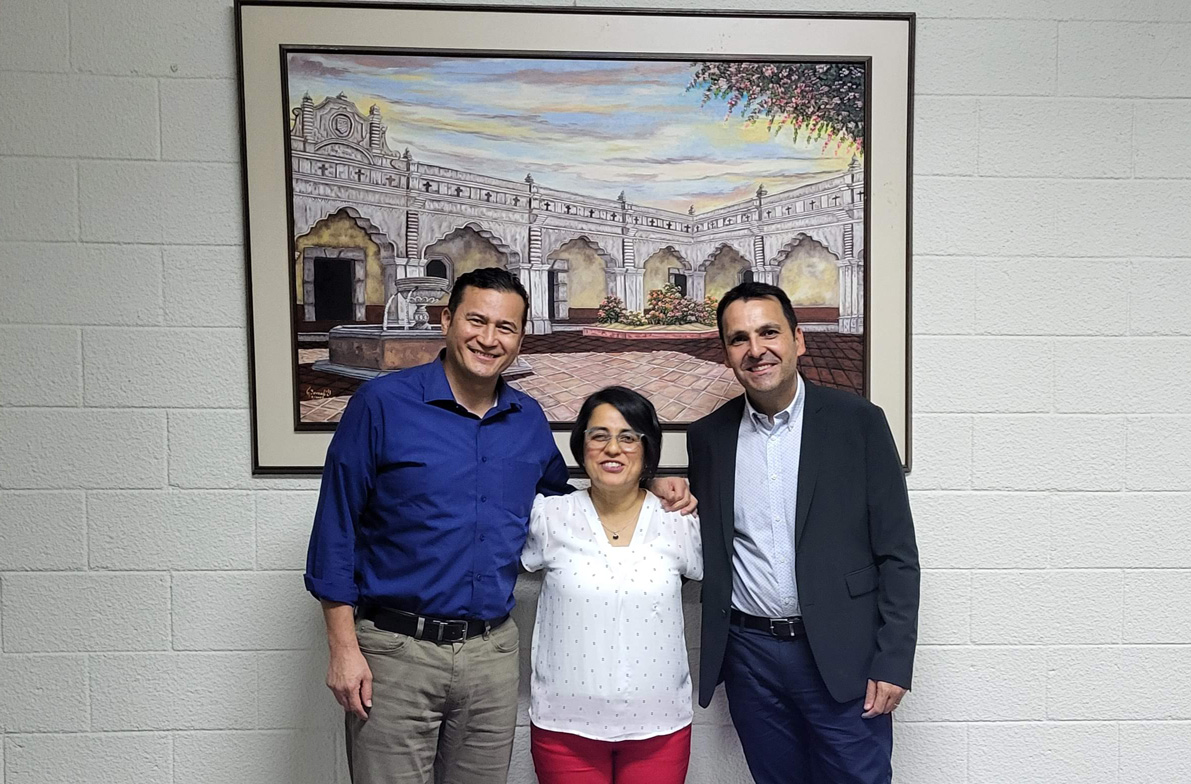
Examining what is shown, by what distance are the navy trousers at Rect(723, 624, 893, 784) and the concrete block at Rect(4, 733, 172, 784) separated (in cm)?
158

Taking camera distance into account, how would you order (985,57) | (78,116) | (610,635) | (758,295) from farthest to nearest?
(985,57)
(78,116)
(758,295)
(610,635)

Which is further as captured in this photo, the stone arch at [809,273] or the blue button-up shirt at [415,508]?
the stone arch at [809,273]

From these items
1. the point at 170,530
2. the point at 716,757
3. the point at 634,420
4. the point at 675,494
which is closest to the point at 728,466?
the point at 675,494

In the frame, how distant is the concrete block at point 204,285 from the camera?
2.07 meters

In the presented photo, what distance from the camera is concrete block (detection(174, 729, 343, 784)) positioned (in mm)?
2123

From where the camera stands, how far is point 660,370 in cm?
214

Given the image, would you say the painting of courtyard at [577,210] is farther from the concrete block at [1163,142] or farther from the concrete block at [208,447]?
the concrete block at [1163,142]

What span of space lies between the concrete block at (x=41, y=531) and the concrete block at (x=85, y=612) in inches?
1.6

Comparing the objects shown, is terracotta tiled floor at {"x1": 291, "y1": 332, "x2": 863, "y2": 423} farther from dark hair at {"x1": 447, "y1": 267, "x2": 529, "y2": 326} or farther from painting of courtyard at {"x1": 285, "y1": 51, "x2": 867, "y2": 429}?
dark hair at {"x1": 447, "y1": 267, "x2": 529, "y2": 326}

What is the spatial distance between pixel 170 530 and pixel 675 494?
1374mm

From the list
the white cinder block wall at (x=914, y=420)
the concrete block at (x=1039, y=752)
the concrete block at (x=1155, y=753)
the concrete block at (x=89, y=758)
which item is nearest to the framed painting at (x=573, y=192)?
the white cinder block wall at (x=914, y=420)

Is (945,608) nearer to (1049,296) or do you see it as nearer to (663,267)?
(1049,296)

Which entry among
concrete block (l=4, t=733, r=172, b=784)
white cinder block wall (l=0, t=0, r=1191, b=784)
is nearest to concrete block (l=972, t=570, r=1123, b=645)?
white cinder block wall (l=0, t=0, r=1191, b=784)

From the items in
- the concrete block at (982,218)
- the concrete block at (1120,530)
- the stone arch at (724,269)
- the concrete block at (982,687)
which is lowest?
the concrete block at (982,687)
